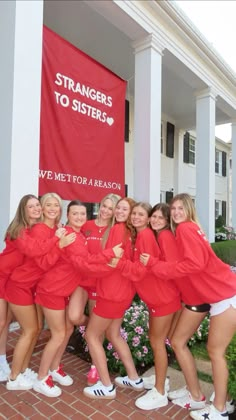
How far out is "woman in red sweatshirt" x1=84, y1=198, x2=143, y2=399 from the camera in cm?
288

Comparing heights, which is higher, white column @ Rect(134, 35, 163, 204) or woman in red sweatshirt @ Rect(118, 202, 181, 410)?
white column @ Rect(134, 35, 163, 204)

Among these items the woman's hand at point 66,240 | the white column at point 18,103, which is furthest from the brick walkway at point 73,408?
the white column at point 18,103

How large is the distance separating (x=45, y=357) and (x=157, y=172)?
4.71 meters

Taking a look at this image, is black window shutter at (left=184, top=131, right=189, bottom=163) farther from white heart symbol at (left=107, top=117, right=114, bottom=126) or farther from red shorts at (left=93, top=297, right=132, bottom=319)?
red shorts at (left=93, top=297, right=132, bottom=319)

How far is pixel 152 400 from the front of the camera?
2881 mm

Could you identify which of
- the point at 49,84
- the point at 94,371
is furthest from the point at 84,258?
the point at 49,84

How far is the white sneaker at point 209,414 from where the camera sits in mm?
2621

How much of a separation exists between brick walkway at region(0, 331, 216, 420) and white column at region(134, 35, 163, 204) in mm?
4343

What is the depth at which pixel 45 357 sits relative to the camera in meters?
2.96

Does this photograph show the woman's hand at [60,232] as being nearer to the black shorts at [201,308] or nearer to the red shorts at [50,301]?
the red shorts at [50,301]

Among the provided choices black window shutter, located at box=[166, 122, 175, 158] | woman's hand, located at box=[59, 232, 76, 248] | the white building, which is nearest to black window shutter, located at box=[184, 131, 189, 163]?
black window shutter, located at box=[166, 122, 175, 158]

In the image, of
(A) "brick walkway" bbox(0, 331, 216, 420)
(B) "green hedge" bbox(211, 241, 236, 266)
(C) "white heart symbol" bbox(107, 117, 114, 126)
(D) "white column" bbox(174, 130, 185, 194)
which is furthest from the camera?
(D) "white column" bbox(174, 130, 185, 194)

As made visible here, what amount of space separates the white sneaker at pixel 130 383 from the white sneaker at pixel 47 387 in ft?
1.94

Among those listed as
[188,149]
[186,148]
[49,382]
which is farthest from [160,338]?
[188,149]
